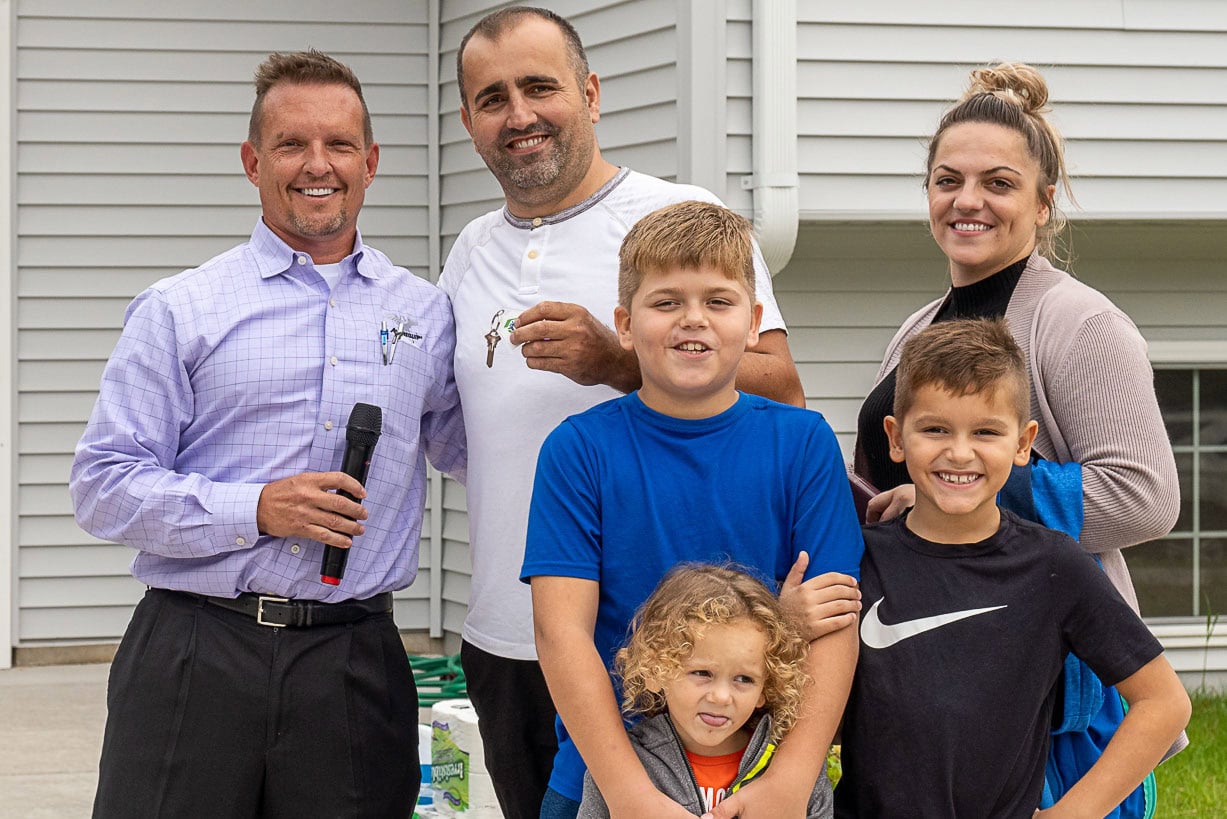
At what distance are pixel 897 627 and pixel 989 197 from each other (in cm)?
83

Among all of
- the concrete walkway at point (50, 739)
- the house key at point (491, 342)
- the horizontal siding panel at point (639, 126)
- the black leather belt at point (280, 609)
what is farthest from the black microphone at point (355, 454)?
the horizontal siding panel at point (639, 126)

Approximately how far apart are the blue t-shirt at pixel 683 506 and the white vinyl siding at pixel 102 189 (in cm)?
510

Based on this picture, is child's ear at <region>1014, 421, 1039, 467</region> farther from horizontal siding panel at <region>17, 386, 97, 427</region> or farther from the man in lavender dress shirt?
horizontal siding panel at <region>17, 386, 97, 427</region>

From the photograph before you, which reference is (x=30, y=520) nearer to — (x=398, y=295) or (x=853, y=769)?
(x=398, y=295)

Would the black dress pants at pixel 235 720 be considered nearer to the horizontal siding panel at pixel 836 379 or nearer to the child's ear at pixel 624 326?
the child's ear at pixel 624 326

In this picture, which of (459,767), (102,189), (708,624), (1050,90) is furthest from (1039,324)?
(102,189)

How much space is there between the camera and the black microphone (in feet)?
8.79

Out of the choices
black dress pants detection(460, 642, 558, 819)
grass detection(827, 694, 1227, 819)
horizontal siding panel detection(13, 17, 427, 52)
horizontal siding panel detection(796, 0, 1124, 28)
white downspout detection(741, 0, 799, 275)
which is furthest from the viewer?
horizontal siding panel detection(13, 17, 427, 52)

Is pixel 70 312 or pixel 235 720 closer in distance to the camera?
pixel 235 720

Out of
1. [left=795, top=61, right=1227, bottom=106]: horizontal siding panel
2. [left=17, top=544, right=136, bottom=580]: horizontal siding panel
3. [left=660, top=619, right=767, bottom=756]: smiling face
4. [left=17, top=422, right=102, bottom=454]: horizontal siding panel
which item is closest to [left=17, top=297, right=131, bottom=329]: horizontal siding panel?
[left=17, top=422, right=102, bottom=454]: horizontal siding panel

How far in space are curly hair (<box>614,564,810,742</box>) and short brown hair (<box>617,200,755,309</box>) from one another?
1.60 feet

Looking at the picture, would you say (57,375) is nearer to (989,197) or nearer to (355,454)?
(355,454)

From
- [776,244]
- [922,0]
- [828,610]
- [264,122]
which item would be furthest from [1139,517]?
[922,0]

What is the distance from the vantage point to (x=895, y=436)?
2.45m
